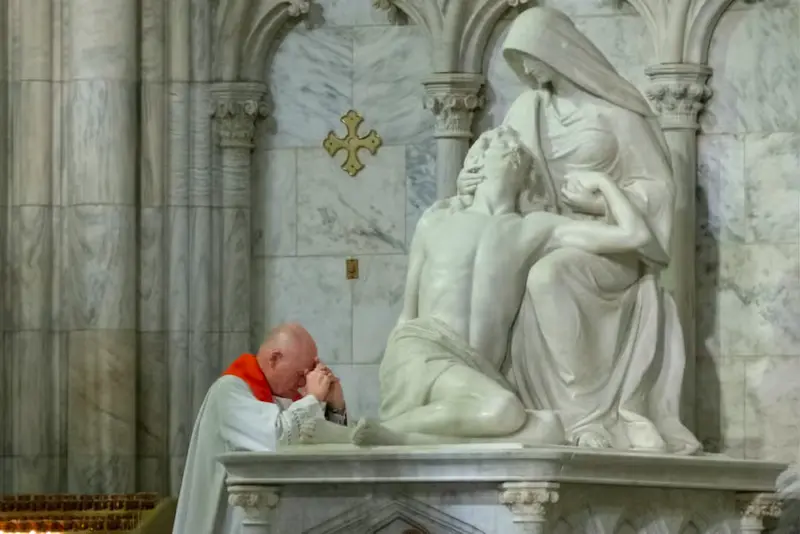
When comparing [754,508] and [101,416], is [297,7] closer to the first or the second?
[101,416]

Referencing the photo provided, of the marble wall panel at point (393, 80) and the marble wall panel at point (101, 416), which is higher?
the marble wall panel at point (393, 80)

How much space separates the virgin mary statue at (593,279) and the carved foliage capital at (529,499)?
2.95ft

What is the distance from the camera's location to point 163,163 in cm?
1177

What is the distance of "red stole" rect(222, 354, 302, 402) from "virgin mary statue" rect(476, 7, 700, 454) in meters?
0.98

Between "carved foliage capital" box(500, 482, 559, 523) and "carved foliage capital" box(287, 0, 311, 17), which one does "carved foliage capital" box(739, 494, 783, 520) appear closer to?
"carved foliage capital" box(500, 482, 559, 523)

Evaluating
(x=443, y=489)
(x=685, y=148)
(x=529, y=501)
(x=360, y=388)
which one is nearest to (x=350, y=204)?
(x=360, y=388)

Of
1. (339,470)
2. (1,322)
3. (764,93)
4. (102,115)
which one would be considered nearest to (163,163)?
(102,115)

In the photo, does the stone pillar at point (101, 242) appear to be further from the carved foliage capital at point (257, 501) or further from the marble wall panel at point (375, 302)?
the carved foliage capital at point (257, 501)

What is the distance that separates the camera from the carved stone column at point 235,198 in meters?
11.8

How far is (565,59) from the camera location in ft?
31.6

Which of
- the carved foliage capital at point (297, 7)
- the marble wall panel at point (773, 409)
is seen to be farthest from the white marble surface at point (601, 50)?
the marble wall panel at point (773, 409)

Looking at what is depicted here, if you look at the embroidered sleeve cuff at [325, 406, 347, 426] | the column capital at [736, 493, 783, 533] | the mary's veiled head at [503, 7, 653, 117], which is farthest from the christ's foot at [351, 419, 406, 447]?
the mary's veiled head at [503, 7, 653, 117]

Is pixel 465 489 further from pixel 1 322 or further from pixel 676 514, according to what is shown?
pixel 1 322

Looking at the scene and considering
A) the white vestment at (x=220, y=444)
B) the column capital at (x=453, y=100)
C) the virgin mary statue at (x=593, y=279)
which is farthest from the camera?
the column capital at (x=453, y=100)
